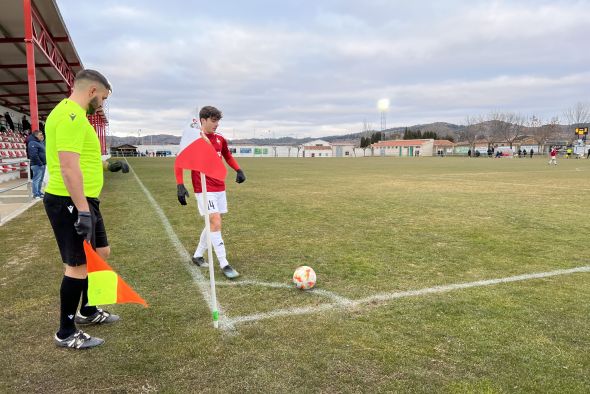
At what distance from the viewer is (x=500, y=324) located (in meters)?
3.42

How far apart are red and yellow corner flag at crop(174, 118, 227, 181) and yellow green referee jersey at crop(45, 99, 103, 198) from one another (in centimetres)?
66

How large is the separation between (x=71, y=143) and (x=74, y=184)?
279mm

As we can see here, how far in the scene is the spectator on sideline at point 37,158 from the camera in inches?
424

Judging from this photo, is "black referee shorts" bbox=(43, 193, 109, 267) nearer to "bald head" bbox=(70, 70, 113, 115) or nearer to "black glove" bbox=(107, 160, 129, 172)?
"bald head" bbox=(70, 70, 113, 115)

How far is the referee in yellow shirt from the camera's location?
2.67 metres

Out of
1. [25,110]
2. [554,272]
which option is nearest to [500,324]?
[554,272]

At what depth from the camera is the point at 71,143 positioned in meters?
2.66

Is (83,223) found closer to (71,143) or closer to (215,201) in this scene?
(71,143)

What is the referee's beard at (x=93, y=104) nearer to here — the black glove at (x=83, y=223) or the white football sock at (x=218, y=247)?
the black glove at (x=83, y=223)

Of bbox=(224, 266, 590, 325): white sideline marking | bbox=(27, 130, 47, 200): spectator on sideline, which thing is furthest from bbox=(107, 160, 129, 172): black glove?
bbox=(27, 130, 47, 200): spectator on sideline

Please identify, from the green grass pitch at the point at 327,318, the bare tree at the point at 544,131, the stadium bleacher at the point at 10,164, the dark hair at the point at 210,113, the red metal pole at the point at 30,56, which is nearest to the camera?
the green grass pitch at the point at 327,318

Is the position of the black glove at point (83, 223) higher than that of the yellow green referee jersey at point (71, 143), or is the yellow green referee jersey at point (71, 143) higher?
the yellow green referee jersey at point (71, 143)

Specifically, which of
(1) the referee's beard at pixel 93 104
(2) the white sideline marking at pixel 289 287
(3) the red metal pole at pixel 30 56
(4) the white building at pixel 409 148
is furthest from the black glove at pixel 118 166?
(4) the white building at pixel 409 148

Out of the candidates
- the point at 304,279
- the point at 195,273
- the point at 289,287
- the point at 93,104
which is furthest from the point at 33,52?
the point at 304,279
